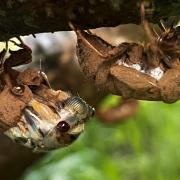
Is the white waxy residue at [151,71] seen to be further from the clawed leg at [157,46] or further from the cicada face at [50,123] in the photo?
the cicada face at [50,123]

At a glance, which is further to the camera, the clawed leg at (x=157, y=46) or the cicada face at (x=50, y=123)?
the cicada face at (x=50, y=123)

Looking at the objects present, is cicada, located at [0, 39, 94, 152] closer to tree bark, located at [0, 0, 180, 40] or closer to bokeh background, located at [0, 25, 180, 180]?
tree bark, located at [0, 0, 180, 40]

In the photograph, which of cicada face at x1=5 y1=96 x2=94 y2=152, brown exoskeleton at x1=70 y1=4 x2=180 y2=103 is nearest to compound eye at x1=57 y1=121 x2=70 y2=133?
cicada face at x1=5 y1=96 x2=94 y2=152

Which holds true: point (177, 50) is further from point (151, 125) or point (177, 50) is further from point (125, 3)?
point (151, 125)

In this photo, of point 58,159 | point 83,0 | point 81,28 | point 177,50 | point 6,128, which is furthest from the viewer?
point 58,159

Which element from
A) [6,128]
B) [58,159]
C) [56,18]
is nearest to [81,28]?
[56,18]

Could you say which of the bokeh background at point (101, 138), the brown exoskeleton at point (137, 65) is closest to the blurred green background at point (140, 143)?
the bokeh background at point (101, 138)
